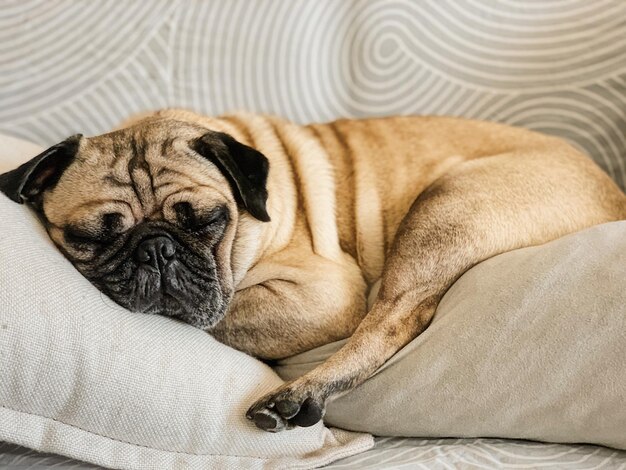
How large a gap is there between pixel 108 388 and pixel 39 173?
71 centimetres

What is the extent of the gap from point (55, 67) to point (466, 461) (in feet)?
7.36

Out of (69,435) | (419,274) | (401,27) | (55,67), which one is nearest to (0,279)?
(69,435)

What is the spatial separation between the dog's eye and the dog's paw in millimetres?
530

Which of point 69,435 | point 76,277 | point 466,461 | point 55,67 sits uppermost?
point 55,67

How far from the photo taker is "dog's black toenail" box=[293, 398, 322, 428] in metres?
1.64

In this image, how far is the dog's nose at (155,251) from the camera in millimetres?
1776

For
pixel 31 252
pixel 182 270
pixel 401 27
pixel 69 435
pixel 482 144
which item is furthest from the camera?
pixel 401 27

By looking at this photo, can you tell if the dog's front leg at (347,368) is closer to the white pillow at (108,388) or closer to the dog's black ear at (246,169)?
the white pillow at (108,388)

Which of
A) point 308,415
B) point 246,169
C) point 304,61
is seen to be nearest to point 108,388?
point 308,415

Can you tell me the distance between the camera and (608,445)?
61.8 inches

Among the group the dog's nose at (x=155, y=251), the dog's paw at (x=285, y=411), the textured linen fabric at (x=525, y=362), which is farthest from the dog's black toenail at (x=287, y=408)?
the dog's nose at (x=155, y=251)

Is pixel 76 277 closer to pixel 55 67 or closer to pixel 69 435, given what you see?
pixel 69 435

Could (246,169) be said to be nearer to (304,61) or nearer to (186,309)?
(186,309)

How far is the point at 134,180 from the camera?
184 cm
